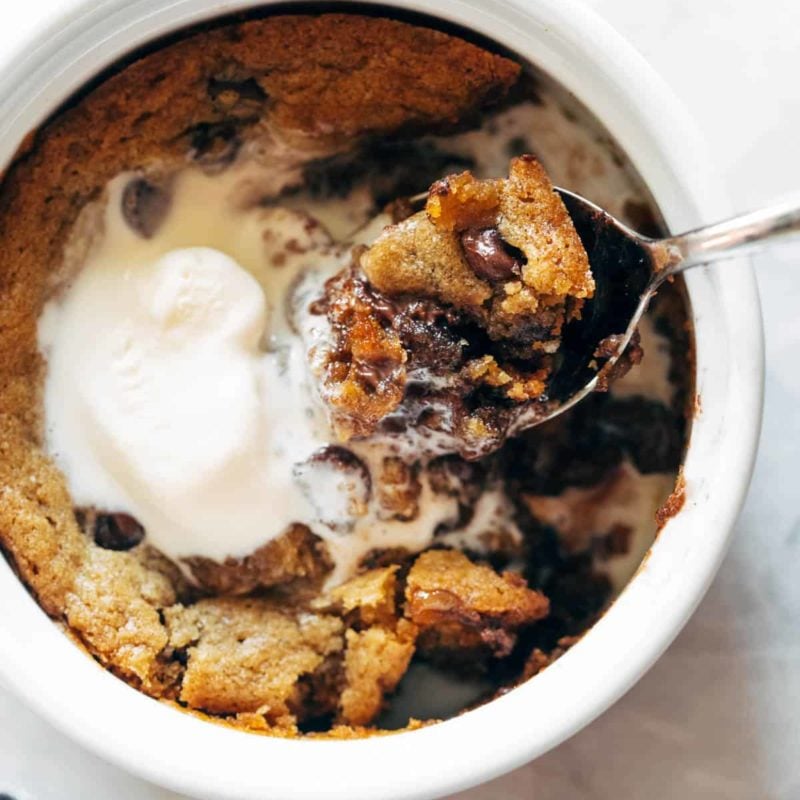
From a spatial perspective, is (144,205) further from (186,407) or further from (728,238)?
(728,238)

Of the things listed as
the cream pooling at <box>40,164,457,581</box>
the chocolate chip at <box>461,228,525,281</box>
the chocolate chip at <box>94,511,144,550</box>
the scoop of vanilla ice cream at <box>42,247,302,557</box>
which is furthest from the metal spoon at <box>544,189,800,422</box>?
the chocolate chip at <box>94,511,144,550</box>

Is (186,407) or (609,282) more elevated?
(609,282)

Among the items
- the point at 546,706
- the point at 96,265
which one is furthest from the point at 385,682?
the point at 96,265

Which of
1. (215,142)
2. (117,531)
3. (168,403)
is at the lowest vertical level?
(117,531)

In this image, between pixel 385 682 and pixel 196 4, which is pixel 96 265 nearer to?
pixel 196 4

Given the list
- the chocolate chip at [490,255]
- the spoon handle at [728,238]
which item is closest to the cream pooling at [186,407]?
the chocolate chip at [490,255]

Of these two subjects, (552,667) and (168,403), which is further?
(168,403)

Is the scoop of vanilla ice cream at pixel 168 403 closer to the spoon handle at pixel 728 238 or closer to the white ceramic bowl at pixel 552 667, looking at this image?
the white ceramic bowl at pixel 552 667

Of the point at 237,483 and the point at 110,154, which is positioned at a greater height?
the point at 110,154

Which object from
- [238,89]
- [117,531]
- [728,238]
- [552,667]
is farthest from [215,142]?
[552,667]
